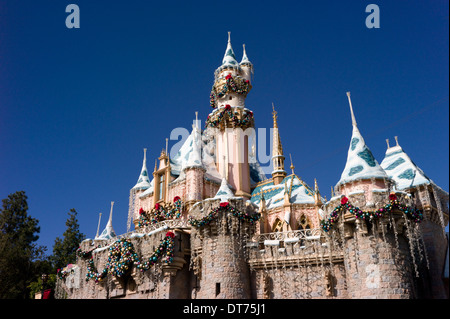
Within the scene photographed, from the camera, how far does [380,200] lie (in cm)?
1941

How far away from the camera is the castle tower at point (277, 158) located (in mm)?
35312

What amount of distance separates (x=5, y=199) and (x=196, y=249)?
27708 millimetres

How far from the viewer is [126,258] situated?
25.5 metres

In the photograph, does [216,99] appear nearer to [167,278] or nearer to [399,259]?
[167,278]

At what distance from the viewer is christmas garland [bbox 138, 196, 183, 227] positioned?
29.5 m

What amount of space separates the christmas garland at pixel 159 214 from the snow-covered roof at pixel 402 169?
1421 cm

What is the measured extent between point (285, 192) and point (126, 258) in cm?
1135

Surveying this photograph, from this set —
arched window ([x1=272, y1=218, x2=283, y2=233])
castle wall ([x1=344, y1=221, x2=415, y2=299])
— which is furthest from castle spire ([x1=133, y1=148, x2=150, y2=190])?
castle wall ([x1=344, y1=221, x2=415, y2=299])

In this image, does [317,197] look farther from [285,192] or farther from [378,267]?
[378,267]

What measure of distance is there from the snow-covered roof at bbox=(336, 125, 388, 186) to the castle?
0.07 m

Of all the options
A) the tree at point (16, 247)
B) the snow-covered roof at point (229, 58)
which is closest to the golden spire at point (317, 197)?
the snow-covered roof at point (229, 58)

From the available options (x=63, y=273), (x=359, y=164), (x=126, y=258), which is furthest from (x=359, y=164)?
(x=63, y=273)

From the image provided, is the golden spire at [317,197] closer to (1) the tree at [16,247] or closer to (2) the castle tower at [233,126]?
(2) the castle tower at [233,126]
